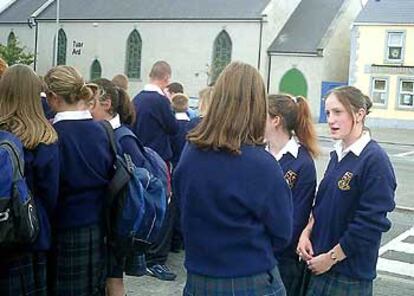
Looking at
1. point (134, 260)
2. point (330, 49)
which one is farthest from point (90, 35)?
point (134, 260)

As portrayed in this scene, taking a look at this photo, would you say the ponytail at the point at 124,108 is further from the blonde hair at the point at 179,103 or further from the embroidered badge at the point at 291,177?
the blonde hair at the point at 179,103

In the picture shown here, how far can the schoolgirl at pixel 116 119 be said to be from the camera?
16.8 ft

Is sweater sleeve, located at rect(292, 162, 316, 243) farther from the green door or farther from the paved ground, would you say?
the green door

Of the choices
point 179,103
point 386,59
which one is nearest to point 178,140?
point 179,103

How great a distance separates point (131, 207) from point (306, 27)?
4118 cm

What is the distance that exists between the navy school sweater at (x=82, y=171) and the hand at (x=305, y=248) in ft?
4.50

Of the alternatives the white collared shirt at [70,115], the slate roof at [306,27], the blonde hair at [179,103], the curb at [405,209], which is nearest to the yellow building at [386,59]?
the slate roof at [306,27]

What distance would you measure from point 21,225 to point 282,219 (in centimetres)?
149

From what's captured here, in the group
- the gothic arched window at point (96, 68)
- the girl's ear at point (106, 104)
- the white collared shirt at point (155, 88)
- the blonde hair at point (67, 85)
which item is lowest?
the girl's ear at point (106, 104)

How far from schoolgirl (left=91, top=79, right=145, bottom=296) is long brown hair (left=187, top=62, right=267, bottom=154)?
1895 mm

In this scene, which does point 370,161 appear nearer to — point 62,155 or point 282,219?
point 282,219

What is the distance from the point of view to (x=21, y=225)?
12.1 feet

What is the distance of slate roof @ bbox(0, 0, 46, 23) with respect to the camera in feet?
195

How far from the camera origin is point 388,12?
3728 centimetres
